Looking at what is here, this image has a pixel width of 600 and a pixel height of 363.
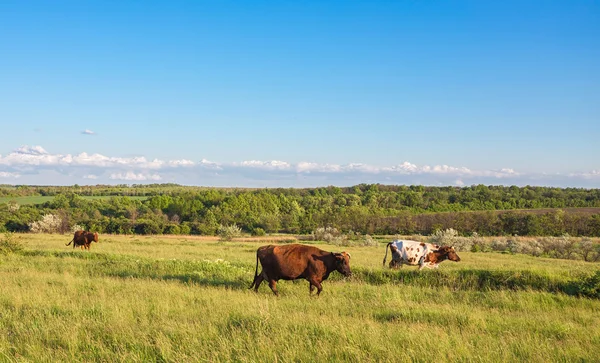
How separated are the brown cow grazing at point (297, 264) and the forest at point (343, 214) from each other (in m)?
65.5

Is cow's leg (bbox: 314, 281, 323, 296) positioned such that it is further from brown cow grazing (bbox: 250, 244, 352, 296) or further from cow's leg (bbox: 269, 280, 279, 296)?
cow's leg (bbox: 269, 280, 279, 296)

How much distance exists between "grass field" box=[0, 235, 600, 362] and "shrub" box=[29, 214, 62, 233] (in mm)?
70075

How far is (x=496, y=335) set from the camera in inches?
312

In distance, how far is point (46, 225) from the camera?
253 ft

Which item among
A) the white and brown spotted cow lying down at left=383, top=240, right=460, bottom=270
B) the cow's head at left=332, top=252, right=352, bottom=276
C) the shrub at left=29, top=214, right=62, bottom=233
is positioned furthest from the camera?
the shrub at left=29, top=214, right=62, bottom=233

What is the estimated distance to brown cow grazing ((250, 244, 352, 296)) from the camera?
12.7 metres

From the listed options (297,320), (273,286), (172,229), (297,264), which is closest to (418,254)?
(297,264)

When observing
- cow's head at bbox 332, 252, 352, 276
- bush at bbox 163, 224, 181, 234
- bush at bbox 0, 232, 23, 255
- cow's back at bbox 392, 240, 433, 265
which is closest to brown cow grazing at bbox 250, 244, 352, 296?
cow's head at bbox 332, 252, 352, 276

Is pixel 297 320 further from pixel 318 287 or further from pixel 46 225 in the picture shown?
pixel 46 225

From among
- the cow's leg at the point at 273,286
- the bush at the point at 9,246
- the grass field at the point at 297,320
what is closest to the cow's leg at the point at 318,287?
the grass field at the point at 297,320

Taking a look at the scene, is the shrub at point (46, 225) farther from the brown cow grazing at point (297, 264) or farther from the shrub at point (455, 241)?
the brown cow grazing at point (297, 264)

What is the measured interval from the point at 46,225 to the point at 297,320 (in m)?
81.4

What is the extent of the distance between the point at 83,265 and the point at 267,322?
1376 centimetres

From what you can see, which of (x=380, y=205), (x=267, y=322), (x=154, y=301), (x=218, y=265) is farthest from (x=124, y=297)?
(x=380, y=205)
